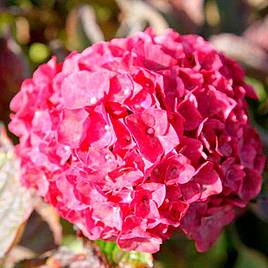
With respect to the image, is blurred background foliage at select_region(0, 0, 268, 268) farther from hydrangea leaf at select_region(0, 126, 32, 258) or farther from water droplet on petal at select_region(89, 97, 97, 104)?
water droplet on petal at select_region(89, 97, 97, 104)

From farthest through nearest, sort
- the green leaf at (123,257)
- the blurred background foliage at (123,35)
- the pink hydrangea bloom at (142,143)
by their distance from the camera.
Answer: the blurred background foliage at (123,35)
the green leaf at (123,257)
the pink hydrangea bloom at (142,143)

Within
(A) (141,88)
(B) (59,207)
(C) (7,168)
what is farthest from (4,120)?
(A) (141,88)

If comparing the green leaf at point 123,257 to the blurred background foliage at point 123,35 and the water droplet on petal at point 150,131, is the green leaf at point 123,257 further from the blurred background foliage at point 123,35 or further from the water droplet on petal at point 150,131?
the water droplet on petal at point 150,131

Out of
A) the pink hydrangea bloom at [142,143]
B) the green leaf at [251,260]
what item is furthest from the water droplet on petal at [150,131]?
the green leaf at [251,260]

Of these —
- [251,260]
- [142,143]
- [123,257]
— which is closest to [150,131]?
[142,143]

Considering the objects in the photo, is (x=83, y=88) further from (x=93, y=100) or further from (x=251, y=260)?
(x=251, y=260)

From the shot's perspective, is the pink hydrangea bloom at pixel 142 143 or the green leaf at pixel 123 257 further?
the green leaf at pixel 123 257
